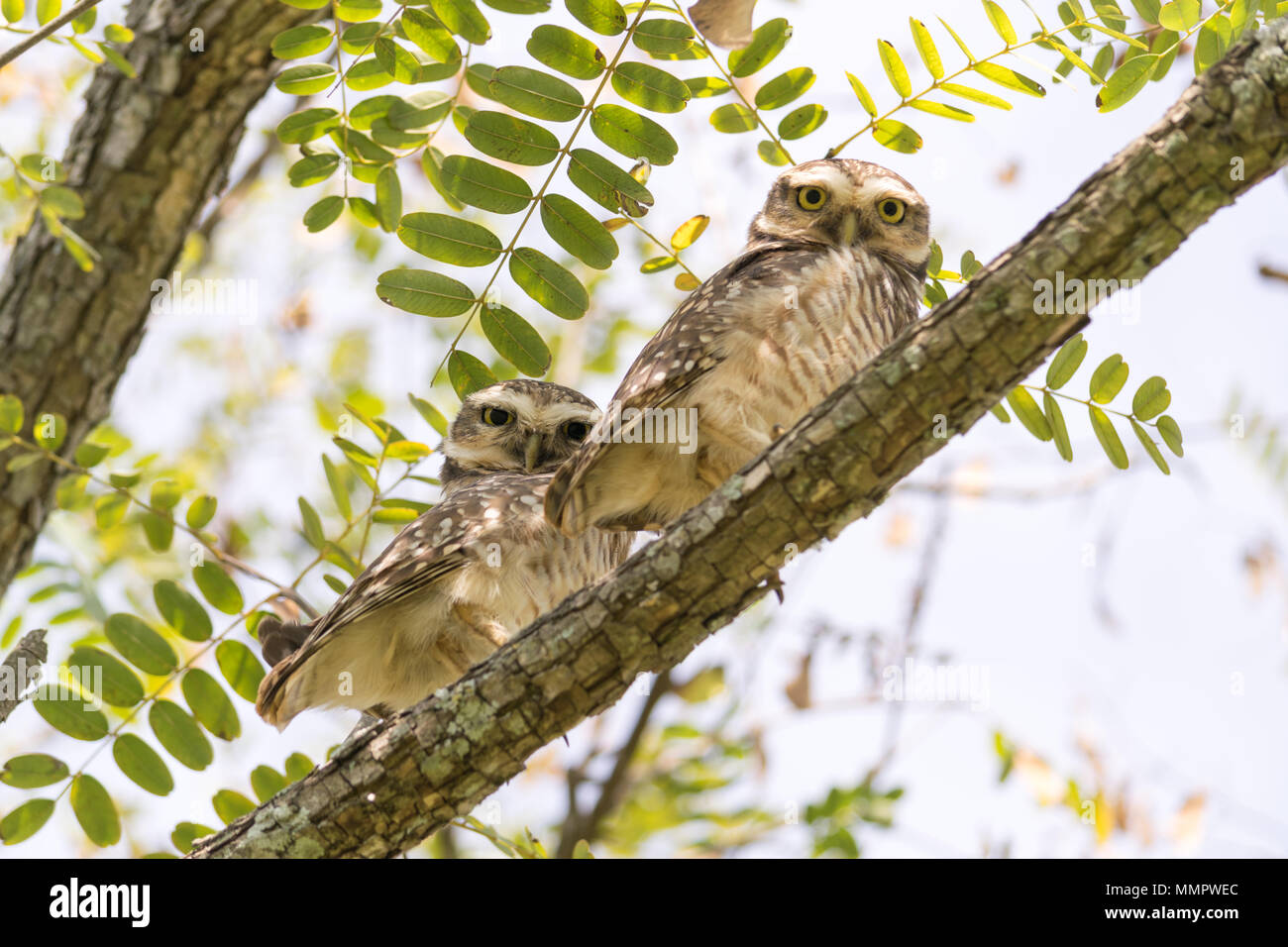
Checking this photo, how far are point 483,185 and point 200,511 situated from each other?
1.41 meters

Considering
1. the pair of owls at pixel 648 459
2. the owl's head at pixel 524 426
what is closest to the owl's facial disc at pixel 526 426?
the owl's head at pixel 524 426

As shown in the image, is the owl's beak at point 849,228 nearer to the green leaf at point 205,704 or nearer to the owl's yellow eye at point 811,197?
the owl's yellow eye at point 811,197

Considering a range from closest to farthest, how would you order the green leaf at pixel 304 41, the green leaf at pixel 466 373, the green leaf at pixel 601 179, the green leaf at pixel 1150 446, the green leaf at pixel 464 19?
1. the green leaf at pixel 464 19
2. the green leaf at pixel 1150 446
3. the green leaf at pixel 601 179
4. the green leaf at pixel 304 41
5. the green leaf at pixel 466 373

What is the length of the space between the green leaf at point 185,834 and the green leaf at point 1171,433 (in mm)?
2805

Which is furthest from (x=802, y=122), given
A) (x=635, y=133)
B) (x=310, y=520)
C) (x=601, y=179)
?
(x=310, y=520)

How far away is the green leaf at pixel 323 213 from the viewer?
10.0ft

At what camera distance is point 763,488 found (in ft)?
7.24

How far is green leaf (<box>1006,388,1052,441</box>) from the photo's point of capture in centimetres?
296

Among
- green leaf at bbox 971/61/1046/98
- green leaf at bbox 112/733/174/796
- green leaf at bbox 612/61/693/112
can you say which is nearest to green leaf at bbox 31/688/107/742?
green leaf at bbox 112/733/174/796

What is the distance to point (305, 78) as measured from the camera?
9.77 feet

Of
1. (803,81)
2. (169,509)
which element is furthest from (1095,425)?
(169,509)

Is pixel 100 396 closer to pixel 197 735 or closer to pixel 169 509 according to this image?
pixel 169 509

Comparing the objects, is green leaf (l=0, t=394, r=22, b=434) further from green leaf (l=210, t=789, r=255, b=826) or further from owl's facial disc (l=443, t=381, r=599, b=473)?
owl's facial disc (l=443, t=381, r=599, b=473)

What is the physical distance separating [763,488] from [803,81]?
54.5 inches
